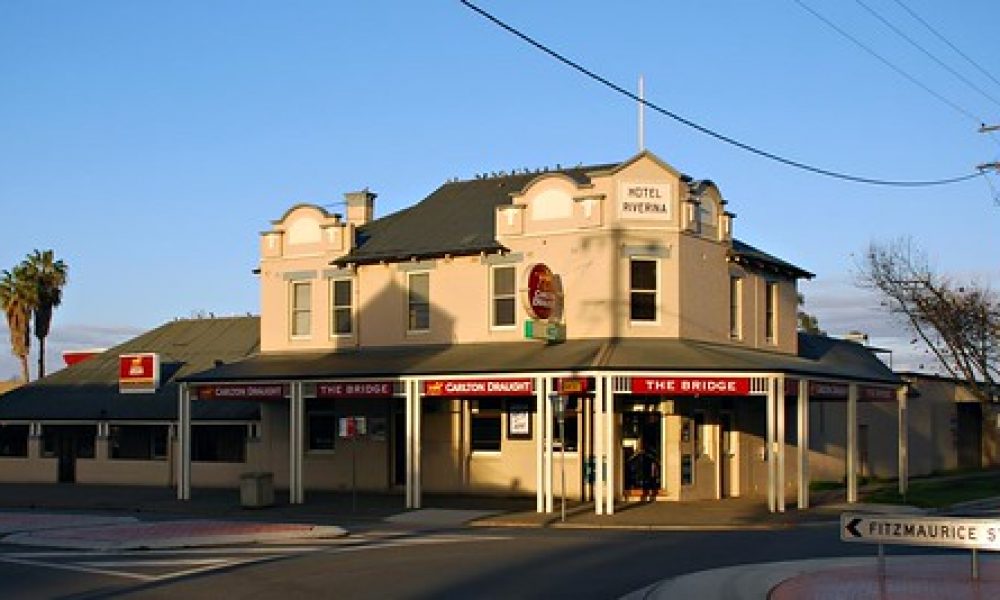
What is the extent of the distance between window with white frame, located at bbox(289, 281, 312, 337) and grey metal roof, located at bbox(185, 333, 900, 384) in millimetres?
862

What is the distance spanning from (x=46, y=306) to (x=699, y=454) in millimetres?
42968

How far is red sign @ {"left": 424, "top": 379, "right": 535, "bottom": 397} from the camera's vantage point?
2941 cm

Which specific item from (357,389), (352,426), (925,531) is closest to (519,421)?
(357,389)

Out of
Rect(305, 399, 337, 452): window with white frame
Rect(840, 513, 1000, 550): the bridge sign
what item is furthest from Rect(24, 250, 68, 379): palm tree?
Rect(840, 513, 1000, 550): the bridge sign

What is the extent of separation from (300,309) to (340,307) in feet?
5.12

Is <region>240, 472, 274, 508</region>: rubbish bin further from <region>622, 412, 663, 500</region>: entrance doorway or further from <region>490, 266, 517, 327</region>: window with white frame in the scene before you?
<region>622, 412, 663, 500</region>: entrance doorway

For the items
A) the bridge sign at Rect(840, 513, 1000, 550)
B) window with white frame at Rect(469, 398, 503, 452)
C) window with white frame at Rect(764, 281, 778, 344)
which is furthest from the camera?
window with white frame at Rect(764, 281, 778, 344)

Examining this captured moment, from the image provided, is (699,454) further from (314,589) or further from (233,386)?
(314,589)

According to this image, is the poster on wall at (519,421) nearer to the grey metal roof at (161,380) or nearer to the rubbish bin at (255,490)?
the rubbish bin at (255,490)

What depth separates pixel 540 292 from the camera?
3072cm

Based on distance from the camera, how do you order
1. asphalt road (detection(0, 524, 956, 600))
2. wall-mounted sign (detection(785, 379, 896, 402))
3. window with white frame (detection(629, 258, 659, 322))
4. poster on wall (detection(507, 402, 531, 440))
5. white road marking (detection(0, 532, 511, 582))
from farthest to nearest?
poster on wall (detection(507, 402, 531, 440)), window with white frame (detection(629, 258, 659, 322)), wall-mounted sign (detection(785, 379, 896, 402)), white road marking (detection(0, 532, 511, 582)), asphalt road (detection(0, 524, 956, 600))

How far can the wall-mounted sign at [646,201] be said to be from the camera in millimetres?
31500

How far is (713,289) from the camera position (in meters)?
33.1

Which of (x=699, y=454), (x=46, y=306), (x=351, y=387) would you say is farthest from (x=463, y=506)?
(x=46, y=306)
